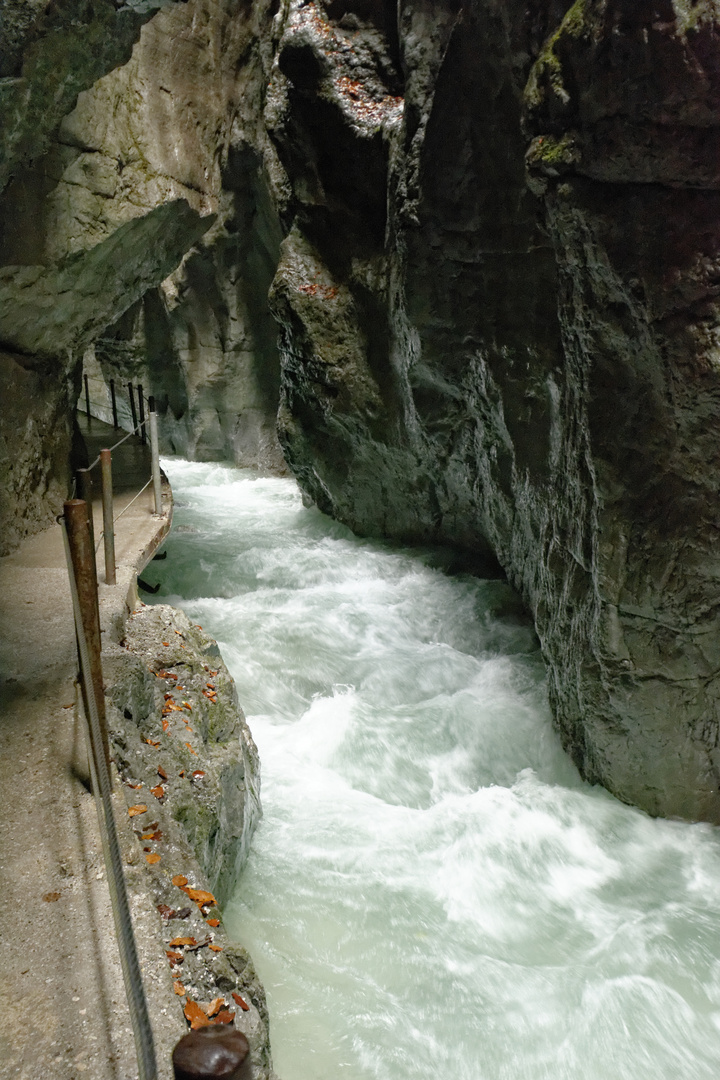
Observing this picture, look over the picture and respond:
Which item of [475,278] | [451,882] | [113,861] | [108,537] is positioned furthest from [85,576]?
[475,278]

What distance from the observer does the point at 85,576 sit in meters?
2.59

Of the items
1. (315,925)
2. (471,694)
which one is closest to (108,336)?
(471,694)

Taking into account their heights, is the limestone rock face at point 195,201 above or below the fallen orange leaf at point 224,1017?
above

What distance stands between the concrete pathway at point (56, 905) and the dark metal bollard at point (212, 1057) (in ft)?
3.48

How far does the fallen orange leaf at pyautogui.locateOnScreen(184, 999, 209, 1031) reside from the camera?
2.23 m

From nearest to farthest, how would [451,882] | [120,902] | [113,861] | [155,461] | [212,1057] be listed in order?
[212,1057], [120,902], [113,861], [451,882], [155,461]

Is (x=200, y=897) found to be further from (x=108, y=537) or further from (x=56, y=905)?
(x=108, y=537)

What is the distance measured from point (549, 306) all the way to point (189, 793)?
4540 millimetres

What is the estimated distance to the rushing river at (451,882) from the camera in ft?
11.9

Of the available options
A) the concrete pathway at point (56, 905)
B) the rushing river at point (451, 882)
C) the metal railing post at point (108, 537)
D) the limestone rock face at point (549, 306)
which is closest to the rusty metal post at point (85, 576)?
the concrete pathway at point (56, 905)

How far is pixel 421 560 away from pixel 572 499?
4939 mm

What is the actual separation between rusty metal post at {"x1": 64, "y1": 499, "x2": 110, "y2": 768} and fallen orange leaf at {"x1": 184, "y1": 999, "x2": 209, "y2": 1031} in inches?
32.8

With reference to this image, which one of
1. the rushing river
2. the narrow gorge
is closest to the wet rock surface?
the rushing river

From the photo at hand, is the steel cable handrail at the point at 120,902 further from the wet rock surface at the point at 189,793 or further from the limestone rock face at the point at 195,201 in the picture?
the limestone rock face at the point at 195,201
